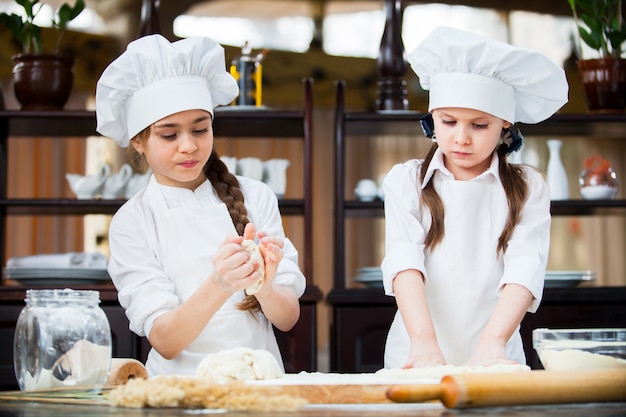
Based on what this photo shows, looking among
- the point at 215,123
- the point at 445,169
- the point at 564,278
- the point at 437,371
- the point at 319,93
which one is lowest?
the point at 437,371

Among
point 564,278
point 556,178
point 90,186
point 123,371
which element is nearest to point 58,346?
point 123,371

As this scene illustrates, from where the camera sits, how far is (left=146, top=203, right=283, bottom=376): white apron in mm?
1812

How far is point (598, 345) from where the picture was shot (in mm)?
1278

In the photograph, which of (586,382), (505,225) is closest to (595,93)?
(505,225)

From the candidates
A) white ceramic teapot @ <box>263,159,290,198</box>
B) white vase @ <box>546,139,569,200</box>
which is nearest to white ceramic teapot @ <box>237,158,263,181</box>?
white ceramic teapot @ <box>263,159,290,198</box>

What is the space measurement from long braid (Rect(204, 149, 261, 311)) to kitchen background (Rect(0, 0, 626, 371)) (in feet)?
11.5

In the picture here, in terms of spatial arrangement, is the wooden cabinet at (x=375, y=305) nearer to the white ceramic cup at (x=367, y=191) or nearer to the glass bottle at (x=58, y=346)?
the white ceramic cup at (x=367, y=191)

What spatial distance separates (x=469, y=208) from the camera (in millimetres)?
1947

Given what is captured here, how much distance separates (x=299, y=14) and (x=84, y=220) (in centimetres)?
182

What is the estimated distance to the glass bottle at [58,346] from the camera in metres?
1.23

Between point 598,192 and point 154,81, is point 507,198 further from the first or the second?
point 598,192

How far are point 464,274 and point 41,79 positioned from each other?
6.19 ft

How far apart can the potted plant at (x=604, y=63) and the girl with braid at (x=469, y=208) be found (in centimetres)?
143

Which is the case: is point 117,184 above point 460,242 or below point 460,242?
above
